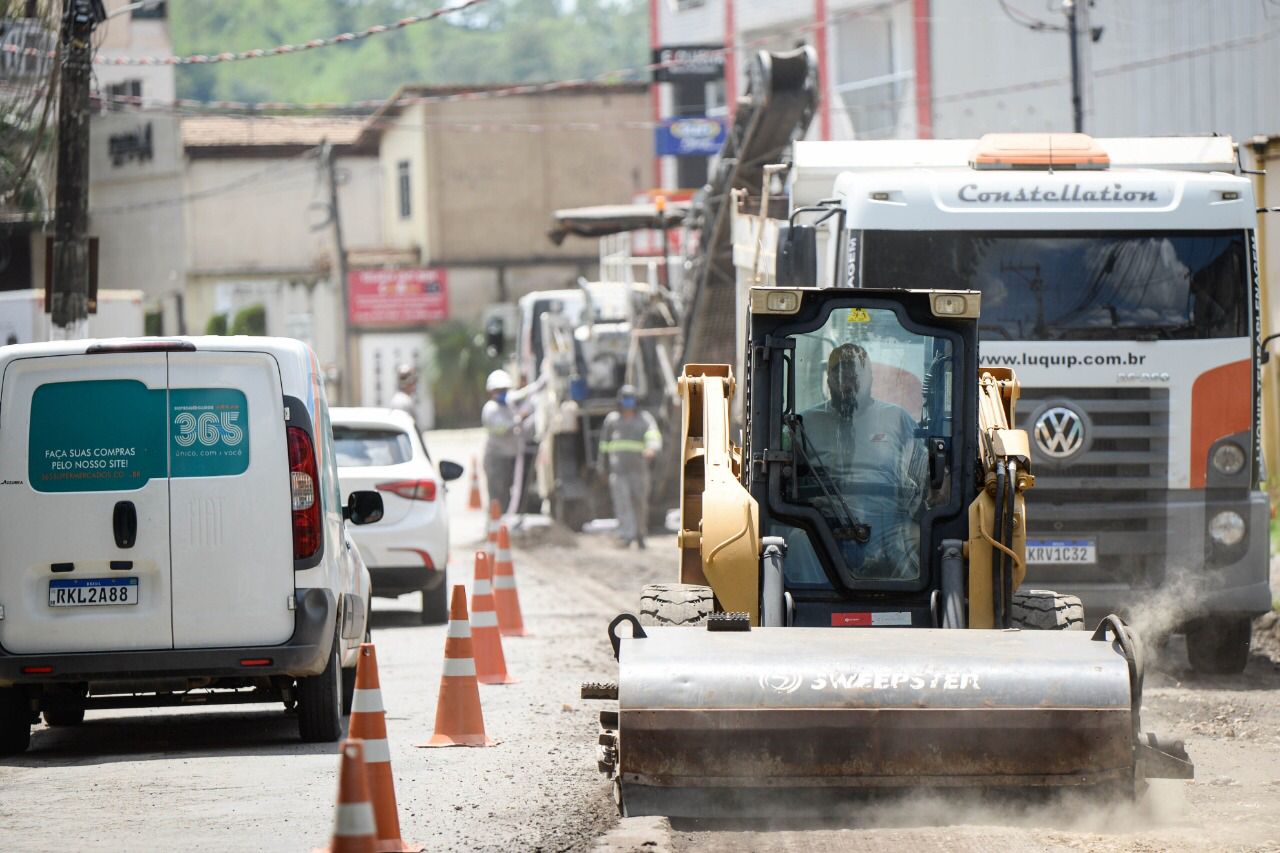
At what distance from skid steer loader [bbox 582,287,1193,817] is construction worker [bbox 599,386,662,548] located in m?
12.1

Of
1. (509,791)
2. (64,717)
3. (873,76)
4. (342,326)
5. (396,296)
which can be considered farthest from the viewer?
(396,296)

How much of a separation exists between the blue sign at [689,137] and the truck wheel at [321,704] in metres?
26.1

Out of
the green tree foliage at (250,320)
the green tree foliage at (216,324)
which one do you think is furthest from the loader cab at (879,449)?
the green tree foliage at (216,324)

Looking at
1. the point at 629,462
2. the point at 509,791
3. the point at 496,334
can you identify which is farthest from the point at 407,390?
the point at 509,791

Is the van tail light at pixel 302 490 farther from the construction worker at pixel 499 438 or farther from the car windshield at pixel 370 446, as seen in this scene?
the construction worker at pixel 499 438

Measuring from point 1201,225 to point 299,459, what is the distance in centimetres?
561

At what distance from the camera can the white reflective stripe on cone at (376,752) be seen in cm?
692

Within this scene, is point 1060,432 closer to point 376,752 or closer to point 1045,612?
point 1045,612

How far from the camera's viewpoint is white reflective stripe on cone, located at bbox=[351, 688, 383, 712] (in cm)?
703

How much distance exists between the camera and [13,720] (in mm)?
9594

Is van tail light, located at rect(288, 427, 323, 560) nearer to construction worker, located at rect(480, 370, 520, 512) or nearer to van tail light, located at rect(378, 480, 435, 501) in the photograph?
van tail light, located at rect(378, 480, 435, 501)

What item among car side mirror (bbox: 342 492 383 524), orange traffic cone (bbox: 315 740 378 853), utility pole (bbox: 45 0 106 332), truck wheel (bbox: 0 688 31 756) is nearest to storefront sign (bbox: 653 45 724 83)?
utility pole (bbox: 45 0 106 332)

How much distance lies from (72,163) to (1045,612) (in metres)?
11.9

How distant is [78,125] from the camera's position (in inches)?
702
